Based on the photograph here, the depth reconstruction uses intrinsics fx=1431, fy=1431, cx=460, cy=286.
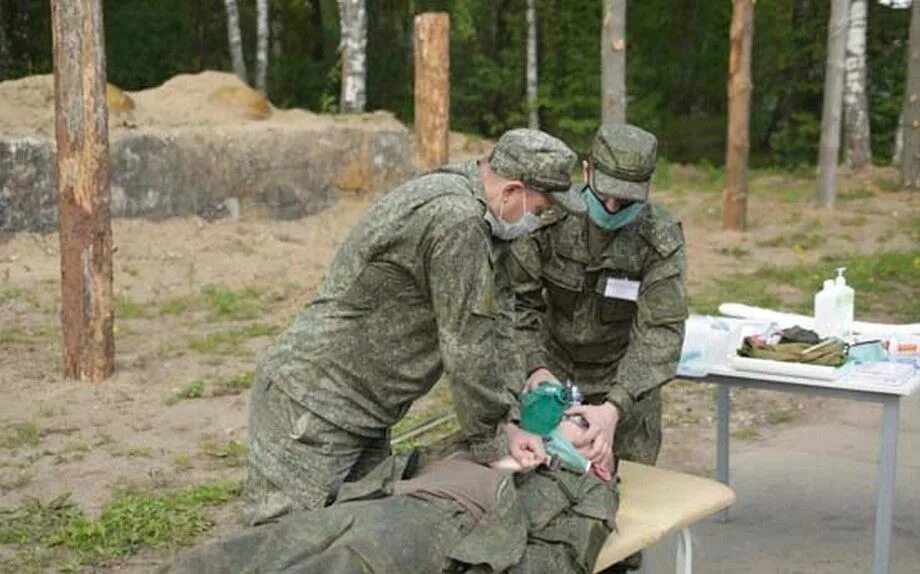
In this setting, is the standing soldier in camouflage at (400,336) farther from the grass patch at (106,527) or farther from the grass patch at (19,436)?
the grass patch at (19,436)

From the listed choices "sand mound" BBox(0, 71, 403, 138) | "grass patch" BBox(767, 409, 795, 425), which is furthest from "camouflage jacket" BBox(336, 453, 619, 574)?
"sand mound" BBox(0, 71, 403, 138)

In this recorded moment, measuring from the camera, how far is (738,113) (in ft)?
41.8

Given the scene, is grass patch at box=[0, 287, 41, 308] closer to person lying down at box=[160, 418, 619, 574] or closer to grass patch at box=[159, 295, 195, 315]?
grass patch at box=[159, 295, 195, 315]

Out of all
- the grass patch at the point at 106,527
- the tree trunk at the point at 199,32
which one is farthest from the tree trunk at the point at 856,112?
the grass patch at the point at 106,527

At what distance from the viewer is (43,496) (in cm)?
573

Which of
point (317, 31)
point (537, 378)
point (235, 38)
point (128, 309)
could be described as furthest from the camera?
point (317, 31)

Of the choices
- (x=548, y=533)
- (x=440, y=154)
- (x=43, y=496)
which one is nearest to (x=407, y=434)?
(x=43, y=496)

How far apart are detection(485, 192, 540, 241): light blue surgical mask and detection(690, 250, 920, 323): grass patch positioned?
6505 mm

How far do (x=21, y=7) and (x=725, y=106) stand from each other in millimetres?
12001

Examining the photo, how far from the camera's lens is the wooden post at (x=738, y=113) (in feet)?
40.8

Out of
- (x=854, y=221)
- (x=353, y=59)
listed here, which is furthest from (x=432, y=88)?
(x=353, y=59)

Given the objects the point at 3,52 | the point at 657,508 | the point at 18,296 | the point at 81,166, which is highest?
the point at 3,52

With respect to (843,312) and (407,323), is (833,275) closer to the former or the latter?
(843,312)

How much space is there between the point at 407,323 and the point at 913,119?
13137 mm
